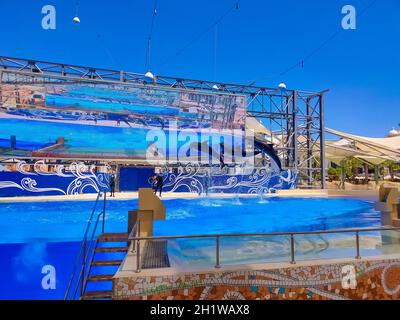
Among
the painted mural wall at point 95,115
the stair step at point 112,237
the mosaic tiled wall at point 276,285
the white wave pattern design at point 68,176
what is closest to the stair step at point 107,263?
the stair step at point 112,237

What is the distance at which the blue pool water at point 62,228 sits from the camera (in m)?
4.73

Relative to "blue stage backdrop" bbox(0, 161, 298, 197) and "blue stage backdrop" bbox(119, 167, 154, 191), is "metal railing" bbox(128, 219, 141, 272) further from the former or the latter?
"blue stage backdrop" bbox(119, 167, 154, 191)

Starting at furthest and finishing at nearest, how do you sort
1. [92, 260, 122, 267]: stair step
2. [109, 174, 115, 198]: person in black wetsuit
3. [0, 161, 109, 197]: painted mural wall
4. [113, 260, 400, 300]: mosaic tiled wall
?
[109, 174, 115, 198]: person in black wetsuit, [0, 161, 109, 197]: painted mural wall, [92, 260, 122, 267]: stair step, [113, 260, 400, 300]: mosaic tiled wall

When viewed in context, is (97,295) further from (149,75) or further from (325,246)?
(149,75)

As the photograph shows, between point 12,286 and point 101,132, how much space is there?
1375 cm

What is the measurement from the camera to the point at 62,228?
8.02 metres

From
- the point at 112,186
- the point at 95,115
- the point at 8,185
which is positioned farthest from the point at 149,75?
the point at 8,185

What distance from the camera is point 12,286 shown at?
180 inches

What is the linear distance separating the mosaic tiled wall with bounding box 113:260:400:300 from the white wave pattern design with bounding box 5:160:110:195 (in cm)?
1341

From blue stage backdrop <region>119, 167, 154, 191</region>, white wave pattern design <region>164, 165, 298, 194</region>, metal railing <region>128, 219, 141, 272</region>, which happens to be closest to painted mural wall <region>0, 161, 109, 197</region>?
blue stage backdrop <region>119, 167, 154, 191</region>

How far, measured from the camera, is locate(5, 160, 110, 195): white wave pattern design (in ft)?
50.4

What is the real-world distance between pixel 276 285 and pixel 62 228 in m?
6.71

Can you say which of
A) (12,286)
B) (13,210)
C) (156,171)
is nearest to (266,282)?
(12,286)

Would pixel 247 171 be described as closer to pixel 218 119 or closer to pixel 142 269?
pixel 218 119
